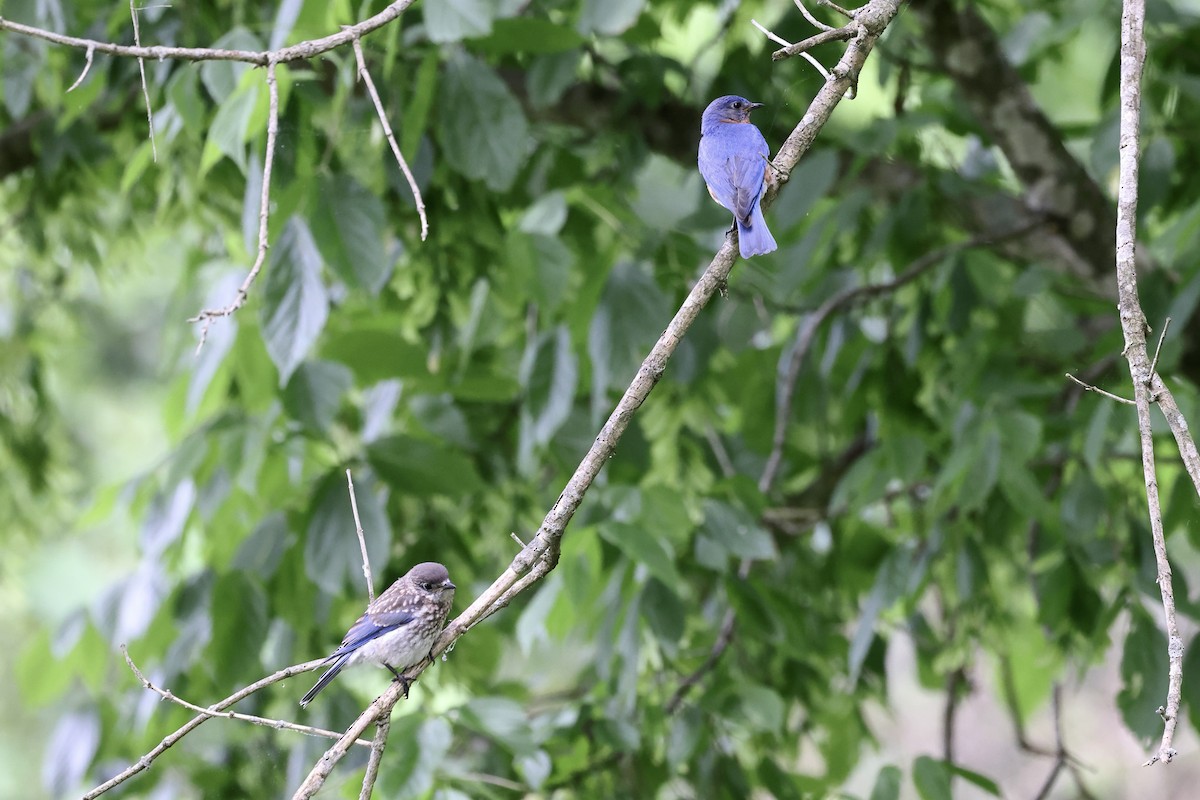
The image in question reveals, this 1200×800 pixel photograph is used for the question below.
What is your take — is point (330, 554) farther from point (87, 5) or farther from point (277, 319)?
point (87, 5)

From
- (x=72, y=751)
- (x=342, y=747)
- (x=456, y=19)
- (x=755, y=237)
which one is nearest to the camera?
(x=342, y=747)

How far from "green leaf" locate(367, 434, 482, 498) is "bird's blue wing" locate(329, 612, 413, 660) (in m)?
0.71

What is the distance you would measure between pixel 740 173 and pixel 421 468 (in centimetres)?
104

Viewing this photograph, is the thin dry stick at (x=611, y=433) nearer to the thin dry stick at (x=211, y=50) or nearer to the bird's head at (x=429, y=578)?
the bird's head at (x=429, y=578)

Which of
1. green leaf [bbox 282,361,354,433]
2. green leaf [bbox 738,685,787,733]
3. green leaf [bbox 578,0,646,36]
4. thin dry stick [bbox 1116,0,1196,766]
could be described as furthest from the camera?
green leaf [bbox 738,685,787,733]

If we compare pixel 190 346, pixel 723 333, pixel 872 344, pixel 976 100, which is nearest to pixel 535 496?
pixel 723 333

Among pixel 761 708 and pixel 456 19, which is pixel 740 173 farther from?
pixel 761 708

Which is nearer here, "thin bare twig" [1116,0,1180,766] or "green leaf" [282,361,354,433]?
"thin bare twig" [1116,0,1180,766]

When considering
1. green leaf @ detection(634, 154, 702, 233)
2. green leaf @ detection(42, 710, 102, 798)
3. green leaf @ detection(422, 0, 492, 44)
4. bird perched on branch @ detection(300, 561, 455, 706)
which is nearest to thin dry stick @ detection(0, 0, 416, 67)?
green leaf @ detection(422, 0, 492, 44)

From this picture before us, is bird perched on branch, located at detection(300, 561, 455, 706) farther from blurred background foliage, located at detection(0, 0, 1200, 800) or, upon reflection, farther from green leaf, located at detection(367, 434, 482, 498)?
green leaf, located at detection(367, 434, 482, 498)

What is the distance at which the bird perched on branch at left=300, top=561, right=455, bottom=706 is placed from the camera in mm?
2059

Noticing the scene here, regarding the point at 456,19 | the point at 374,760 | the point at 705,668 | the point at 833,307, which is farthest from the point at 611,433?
the point at 833,307

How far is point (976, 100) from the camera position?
11.5 ft

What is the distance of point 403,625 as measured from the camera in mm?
2088
